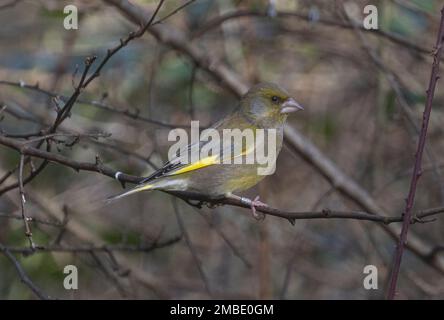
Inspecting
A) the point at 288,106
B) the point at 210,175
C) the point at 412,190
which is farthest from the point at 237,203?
the point at 412,190

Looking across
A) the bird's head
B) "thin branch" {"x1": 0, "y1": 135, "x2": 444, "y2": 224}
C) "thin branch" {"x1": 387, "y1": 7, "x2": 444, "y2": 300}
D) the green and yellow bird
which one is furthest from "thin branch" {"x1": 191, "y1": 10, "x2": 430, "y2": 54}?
"thin branch" {"x1": 387, "y1": 7, "x2": 444, "y2": 300}

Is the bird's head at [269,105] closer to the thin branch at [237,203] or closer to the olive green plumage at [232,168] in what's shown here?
the olive green plumage at [232,168]

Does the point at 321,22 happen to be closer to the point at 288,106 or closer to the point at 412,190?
the point at 288,106

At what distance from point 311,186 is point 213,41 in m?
1.85

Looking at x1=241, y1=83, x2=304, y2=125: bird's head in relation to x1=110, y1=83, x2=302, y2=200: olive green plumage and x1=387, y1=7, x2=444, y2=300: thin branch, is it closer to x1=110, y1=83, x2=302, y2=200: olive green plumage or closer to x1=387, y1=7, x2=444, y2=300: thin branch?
x1=110, y1=83, x2=302, y2=200: olive green plumage

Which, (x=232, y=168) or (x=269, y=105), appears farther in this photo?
(x=269, y=105)

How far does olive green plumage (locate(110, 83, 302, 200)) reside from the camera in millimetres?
4605

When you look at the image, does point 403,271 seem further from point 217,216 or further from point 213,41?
point 213,41

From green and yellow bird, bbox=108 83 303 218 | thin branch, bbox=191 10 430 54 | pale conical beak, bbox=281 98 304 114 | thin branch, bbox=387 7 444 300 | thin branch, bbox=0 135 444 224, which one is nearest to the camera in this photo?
thin branch, bbox=387 7 444 300

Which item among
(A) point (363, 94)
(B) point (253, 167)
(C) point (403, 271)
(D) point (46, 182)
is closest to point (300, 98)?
(A) point (363, 94)

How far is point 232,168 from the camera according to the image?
4785 millimetres

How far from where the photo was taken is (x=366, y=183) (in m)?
7.75

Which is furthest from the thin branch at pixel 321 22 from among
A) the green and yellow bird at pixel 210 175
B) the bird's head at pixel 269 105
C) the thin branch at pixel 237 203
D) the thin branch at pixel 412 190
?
the thin branch at pixel 412 190

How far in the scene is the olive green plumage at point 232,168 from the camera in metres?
4.61
